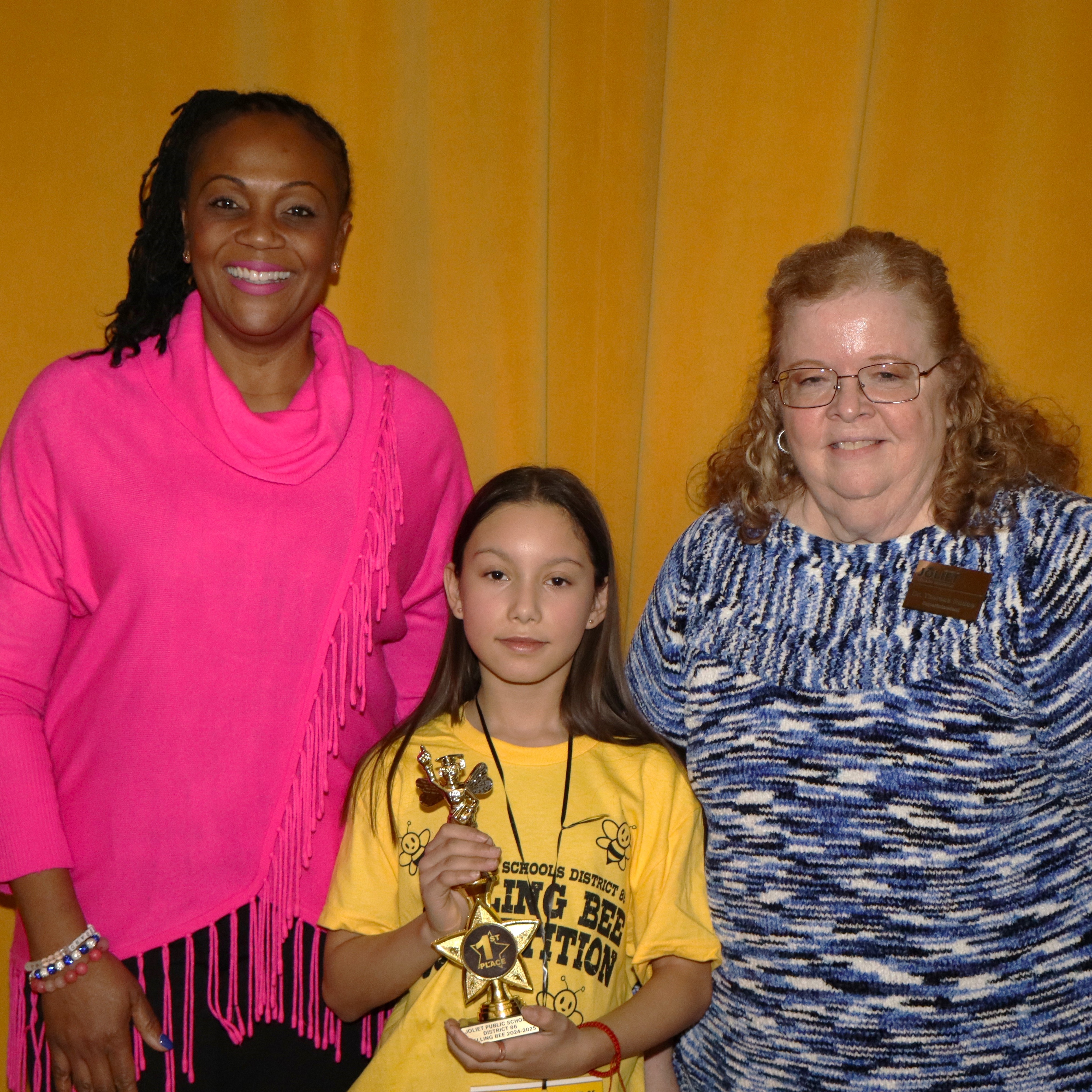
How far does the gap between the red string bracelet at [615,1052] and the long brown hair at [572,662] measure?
1.41 feet

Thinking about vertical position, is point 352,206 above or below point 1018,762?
above

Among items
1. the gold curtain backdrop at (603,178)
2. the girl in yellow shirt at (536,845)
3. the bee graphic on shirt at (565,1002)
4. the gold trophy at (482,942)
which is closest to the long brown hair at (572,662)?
the girl in yellow shirt at (536,845)

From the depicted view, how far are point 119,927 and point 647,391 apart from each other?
145 cm

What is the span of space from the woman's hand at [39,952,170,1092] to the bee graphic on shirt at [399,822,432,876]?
0.46 metres

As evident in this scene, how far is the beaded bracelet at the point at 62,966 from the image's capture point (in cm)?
159

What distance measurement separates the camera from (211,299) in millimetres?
1739

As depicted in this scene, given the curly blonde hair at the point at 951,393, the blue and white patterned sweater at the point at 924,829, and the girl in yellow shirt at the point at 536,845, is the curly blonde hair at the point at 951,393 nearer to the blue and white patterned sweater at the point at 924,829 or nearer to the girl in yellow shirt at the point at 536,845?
the blue and white patterned sweater at the point at 924,829

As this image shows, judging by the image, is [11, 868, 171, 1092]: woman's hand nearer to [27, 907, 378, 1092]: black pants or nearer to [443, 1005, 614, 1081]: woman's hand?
[27, 907, 378, 1092]: black pants

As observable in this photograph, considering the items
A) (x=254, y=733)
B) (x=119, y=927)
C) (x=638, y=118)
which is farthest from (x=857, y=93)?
(x=119, y=927)

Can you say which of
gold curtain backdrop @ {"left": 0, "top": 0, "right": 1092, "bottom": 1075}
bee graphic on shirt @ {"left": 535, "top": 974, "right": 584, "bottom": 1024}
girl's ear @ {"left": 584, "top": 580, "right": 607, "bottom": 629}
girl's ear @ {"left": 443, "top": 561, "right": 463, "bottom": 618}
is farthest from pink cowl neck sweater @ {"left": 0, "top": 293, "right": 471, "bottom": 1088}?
gold curtain backdrop @ {"left": 0, "top": 0, "right": 1092, "bottom": 1075}

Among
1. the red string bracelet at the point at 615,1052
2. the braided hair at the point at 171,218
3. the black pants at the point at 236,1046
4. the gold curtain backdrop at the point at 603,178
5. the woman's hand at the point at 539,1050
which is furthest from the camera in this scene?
the gold curtain backdrop at the point at 603,178

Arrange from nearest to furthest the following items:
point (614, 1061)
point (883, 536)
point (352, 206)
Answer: point (614, 1061) < point (883, 536) < point (352, 206)

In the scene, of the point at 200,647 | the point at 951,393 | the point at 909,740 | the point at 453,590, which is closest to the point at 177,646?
the point at 200,647

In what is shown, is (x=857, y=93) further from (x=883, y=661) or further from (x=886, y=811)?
(x=886, y=811)
